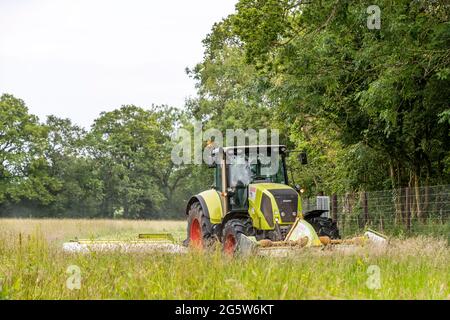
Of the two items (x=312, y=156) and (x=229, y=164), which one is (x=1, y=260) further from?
(x=312, y=156)

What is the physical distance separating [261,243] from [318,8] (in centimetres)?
701

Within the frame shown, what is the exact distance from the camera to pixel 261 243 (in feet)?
33.4

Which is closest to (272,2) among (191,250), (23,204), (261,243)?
(261,243)

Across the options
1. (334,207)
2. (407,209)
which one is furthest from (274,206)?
(334,207)

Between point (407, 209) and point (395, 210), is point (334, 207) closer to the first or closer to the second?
point (395, 210)

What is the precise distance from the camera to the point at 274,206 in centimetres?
1156

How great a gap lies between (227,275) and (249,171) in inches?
210

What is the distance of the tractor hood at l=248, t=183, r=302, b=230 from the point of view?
11.6 metres

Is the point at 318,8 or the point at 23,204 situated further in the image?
the point at 23,204

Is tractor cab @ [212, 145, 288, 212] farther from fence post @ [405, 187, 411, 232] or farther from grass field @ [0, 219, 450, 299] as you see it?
fence post @ [405, 187, 411, 232]

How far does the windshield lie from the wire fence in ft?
7.13

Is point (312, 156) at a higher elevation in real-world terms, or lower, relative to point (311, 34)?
lower

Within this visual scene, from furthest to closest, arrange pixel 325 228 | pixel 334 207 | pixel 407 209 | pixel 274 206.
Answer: pixel 334 207, pixel 407 209, pixel 325 228, pixel 274 206
